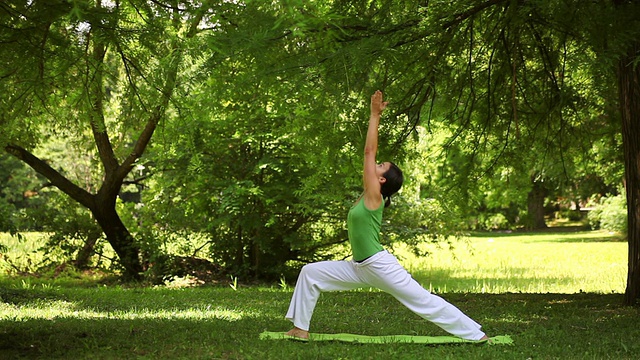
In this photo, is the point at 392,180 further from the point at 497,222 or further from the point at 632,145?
the point at 497,222

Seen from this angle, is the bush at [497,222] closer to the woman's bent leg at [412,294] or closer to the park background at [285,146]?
the park background at [285,146]

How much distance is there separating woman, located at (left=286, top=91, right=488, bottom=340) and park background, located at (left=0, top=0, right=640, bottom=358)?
338mm

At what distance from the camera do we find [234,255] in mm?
15156

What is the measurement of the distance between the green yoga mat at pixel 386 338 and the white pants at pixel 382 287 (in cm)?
16

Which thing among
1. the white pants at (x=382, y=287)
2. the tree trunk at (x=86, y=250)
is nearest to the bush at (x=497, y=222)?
the tree trunk at (x=86, y=250)

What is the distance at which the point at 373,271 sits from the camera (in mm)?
6219

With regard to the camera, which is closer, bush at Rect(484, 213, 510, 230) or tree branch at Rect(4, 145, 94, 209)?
tree branch at Rect(4, 145, 94, 209)

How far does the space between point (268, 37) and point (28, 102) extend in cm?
274

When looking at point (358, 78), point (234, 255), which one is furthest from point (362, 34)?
point (234, 255)

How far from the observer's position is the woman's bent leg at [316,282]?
6.41 m

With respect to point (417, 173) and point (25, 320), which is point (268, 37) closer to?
point (25, 320)

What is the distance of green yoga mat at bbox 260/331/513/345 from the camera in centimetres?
648

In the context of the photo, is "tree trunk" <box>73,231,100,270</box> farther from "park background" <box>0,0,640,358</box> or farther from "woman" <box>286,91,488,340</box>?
"woman" <box>286,91,488,340</box>

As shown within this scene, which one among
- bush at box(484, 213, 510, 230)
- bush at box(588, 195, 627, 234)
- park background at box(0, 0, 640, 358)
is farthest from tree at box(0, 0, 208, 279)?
bush at box(484, 213, 510, 230)
